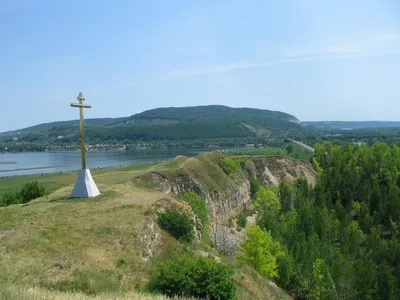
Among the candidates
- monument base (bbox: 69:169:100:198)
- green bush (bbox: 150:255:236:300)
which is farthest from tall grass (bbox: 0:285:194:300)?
monument base (bbox: 69:169:100:198)

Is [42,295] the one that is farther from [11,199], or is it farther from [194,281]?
[11,199]

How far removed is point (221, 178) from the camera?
61500 mm

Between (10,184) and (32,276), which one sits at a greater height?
(32,276)

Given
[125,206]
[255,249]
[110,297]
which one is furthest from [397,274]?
[110,297]

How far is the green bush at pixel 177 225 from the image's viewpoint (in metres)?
23.9

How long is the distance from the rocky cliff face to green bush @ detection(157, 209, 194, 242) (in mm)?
17777

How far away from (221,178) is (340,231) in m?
19.0

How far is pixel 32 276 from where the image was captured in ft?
48.4

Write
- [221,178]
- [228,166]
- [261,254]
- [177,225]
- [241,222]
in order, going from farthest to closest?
1. [228,166]
2. [221,178]
3. [241,222]
4. [261,254]
5. [177,225]

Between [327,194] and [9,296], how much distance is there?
195ft

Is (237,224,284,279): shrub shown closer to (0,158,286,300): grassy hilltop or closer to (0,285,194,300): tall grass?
(0,158,286,300): grassy hilltop

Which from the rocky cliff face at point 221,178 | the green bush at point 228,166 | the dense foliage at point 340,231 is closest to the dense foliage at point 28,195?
the rocky cliff face at point 221,178

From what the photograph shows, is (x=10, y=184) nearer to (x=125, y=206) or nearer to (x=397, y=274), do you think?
(x=125, y=206)

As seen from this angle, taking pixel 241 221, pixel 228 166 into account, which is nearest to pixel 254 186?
pixel 228 166
